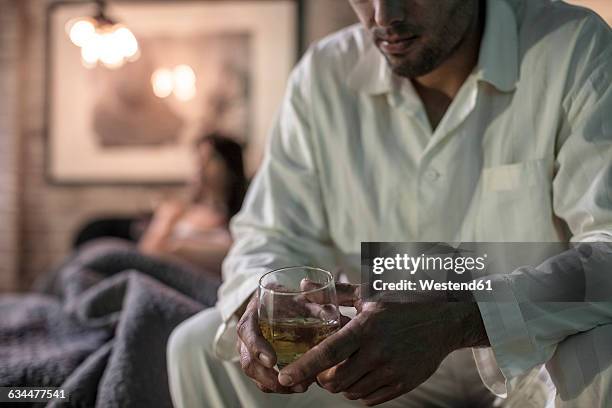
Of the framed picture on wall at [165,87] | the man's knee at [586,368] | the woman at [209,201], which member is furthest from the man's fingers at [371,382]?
the framed picture on wall at [165,87]

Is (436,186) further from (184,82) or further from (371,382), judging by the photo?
(184,82)

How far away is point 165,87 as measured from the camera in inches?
117

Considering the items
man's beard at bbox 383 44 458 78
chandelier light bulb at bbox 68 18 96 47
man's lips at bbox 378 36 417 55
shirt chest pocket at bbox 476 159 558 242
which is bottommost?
shirt chest pocket at bbox 476 159 558 242

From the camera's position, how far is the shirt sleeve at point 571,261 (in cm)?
78

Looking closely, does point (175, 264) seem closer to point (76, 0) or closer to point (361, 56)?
point (361, 56)

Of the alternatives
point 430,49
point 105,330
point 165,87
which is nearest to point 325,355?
point 430,49

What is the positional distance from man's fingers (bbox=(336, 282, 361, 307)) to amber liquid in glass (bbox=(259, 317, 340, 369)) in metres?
0.08

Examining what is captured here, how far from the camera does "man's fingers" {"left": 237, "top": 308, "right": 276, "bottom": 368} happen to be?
0.72 m

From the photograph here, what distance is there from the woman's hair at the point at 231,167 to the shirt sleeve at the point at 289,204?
1398mm

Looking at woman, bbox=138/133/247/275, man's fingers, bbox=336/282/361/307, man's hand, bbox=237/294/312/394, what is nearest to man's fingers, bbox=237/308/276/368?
man's hand, bbox=237/294/312/394

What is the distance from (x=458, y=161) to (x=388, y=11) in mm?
229

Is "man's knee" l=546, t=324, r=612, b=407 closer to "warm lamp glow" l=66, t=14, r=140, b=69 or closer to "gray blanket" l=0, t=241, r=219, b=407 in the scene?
"gray blanket" l=0, t=241, r=219, b=407

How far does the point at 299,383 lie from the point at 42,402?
662mm

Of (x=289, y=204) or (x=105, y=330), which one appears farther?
(x=105, y=330)
